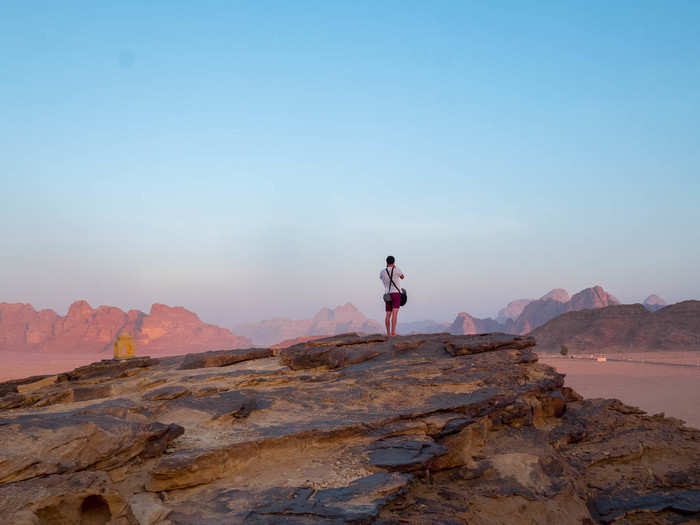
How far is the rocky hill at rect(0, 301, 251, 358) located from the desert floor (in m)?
66.4

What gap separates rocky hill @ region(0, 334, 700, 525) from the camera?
16.1ft

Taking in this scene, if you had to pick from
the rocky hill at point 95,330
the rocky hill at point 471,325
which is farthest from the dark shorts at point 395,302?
the rocky hill at point 471,325

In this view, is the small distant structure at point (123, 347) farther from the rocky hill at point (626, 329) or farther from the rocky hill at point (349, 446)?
the rocky hill at point (626, 329)

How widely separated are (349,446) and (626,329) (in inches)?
2319

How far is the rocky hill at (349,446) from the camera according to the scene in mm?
4910

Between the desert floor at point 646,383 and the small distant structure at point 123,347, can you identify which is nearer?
the small distant structure at point 123,347

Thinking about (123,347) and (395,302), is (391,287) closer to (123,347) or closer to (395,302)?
(395,302)

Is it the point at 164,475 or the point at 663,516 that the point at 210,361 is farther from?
the point at 663,516

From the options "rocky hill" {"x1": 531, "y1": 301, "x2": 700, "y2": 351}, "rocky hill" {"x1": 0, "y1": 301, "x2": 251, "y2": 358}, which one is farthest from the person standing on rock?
"rocky hill" {"x1": 0, "y1": 301, "x2": 251, "y2": 358}

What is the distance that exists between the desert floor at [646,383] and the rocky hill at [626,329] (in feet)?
24.7

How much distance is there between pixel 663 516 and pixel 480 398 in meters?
3.14

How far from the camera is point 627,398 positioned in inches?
864

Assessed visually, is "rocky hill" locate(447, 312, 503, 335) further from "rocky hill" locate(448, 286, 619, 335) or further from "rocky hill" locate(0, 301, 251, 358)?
"rocky hill" locate(0, 301, 251, 358)

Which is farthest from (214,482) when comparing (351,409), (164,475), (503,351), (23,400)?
(503,351)
